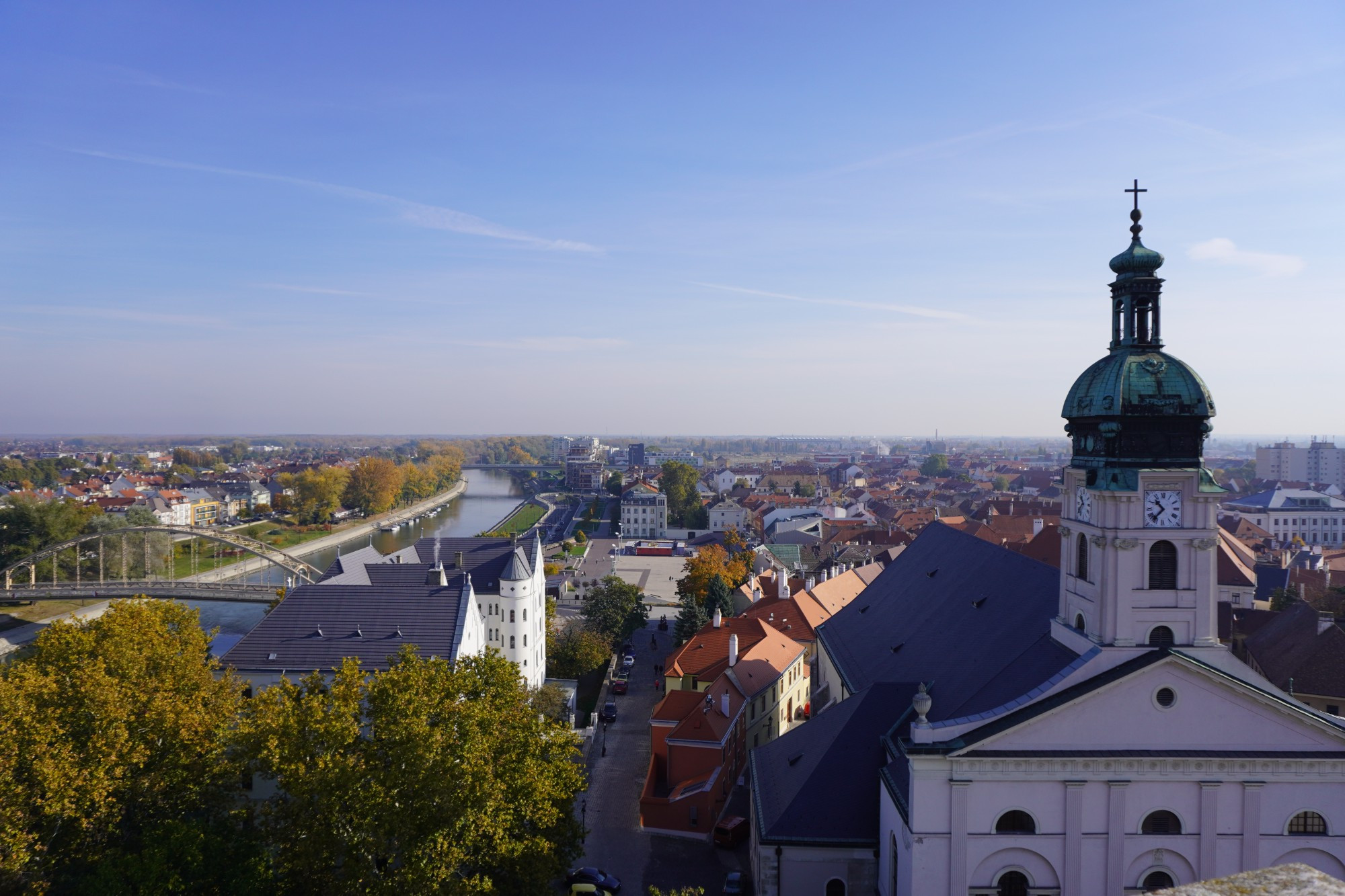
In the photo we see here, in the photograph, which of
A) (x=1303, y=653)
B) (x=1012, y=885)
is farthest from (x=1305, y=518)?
(x=1012, y=885)

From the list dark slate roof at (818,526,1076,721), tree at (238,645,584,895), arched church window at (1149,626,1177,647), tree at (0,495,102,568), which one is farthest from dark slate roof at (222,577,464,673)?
tree at (0,495,102,568)

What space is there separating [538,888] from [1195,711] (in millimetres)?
14526

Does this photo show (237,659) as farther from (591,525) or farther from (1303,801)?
(591,525)

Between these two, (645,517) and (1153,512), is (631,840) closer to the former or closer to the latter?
(1153,512)

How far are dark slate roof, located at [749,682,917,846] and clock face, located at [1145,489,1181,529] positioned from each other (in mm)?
8480

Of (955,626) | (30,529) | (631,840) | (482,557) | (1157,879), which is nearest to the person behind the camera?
(1157,879)

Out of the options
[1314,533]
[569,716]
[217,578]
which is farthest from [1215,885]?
[1314,533]

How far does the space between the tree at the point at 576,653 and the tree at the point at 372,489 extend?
297 ft

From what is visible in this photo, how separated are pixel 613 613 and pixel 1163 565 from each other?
111 feet

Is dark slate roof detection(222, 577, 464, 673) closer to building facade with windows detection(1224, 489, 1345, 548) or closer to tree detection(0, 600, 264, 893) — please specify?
tree detection(0, 600, 264, 893)

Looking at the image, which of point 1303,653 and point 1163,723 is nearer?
point 1163,723

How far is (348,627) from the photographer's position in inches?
1353

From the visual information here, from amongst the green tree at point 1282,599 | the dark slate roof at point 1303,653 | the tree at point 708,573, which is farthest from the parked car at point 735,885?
the green tree at point 1282,599

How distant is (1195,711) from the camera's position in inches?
704
